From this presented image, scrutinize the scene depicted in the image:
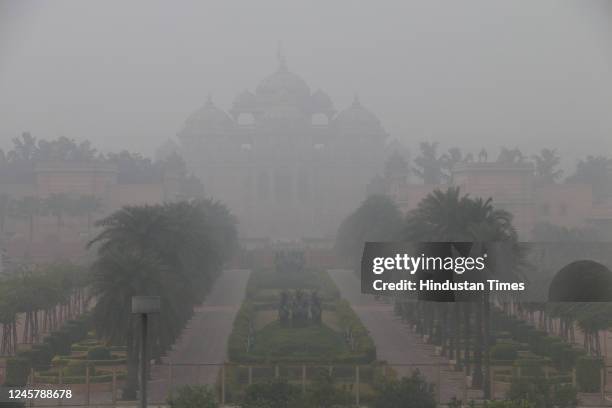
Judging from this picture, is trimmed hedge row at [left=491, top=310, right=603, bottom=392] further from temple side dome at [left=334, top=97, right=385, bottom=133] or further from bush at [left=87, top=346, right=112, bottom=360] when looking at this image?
temple side dome at [left=334, top=97, right=385, bottom=133]

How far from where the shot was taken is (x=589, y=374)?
18891 millimetres

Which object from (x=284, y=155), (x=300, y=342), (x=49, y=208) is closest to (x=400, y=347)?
(x=300, y=342)

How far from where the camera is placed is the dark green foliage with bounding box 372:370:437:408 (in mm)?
15312

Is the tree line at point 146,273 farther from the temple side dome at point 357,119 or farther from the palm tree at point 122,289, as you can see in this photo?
the temple side dome at point 357,119

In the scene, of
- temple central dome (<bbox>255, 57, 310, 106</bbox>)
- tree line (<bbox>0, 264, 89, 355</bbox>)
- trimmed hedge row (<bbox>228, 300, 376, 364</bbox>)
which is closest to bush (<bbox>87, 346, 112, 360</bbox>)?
tree line (<bbox>0, 264, 89, 355</bbox>)

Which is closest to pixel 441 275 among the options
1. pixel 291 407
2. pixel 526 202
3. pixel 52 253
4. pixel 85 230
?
pixel 291 407

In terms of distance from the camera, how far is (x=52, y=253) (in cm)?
4578

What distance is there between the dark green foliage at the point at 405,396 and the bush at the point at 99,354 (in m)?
6.46

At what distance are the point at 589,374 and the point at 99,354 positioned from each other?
8037 millimetres

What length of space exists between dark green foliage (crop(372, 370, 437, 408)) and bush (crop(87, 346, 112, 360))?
6456 millimetres

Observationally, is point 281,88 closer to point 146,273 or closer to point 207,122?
point 207,122

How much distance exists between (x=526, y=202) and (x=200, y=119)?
22975mm

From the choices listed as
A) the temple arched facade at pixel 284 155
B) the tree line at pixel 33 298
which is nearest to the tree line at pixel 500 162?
the temple arched facade at pixel 284 155

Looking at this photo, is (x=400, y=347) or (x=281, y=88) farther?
(x=281, y=88)
